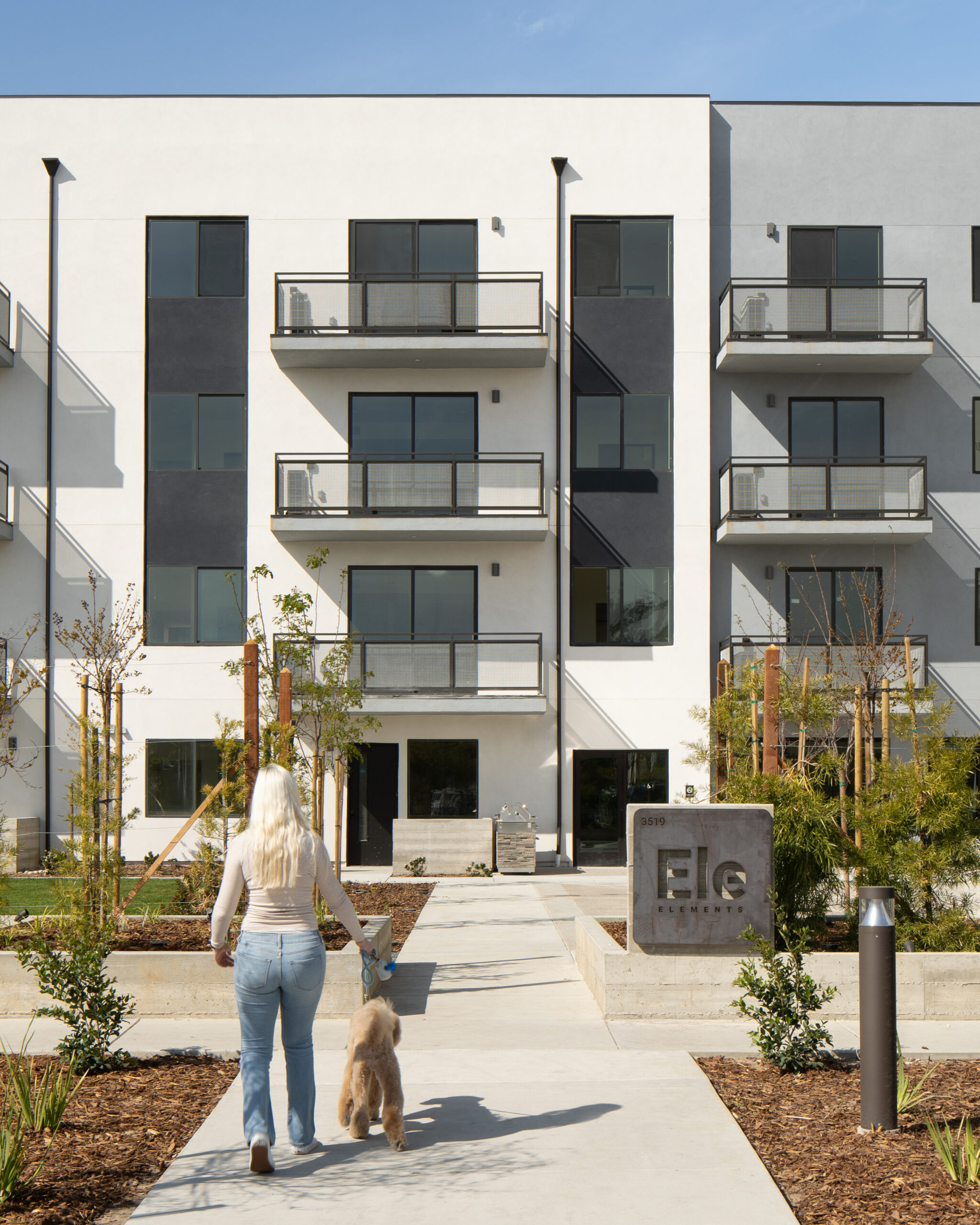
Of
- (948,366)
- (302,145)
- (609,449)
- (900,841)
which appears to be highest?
(302,145)

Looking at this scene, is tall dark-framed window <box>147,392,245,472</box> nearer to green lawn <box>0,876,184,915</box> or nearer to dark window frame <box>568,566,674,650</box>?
dark window frame <box>568,566,674,650</box>

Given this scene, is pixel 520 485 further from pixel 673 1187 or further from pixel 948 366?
pixel 673 1187

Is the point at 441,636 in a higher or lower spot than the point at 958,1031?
higher

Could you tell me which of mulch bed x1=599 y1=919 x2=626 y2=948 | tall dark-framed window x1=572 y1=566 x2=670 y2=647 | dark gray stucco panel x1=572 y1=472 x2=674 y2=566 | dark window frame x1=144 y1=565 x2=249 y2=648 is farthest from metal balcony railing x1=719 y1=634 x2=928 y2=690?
mulch bed x1=599 y1=919 x2=626 y2=948

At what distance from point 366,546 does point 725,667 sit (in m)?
9.42

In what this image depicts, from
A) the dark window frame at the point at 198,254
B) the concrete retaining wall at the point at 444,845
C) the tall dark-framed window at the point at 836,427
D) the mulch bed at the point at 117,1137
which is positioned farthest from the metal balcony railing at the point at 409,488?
the mulch bed at the point at 117,1137

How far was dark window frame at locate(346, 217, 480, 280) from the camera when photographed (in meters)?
24.3

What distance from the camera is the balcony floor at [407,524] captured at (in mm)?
23094

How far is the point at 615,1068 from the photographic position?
7262 millimetres

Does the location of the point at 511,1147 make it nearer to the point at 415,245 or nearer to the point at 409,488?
the point at 409,488

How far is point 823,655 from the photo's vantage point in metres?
23.0

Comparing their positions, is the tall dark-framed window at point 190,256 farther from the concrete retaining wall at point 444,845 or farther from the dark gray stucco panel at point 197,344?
the concrete retaining wall at point 444,845

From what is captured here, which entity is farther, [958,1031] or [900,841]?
[900,841]

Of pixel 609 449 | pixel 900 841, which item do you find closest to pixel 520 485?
pixel 609 449
